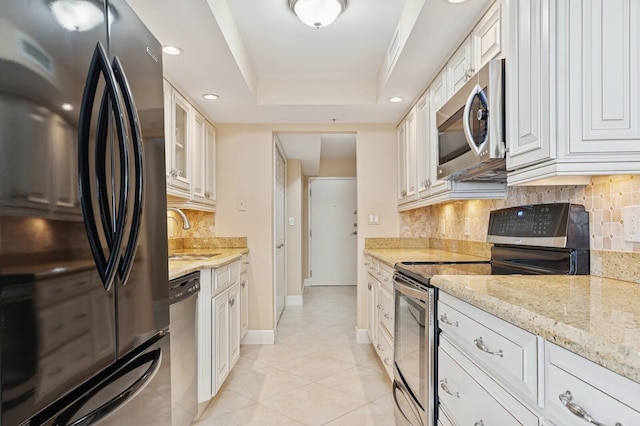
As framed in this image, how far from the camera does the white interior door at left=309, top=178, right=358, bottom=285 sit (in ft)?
21.1

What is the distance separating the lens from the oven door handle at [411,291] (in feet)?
5.16

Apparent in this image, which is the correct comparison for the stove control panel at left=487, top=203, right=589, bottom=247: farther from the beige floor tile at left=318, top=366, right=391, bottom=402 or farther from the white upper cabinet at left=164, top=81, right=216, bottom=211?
the white upper cabinet at left=164, top=81, right=216, bottom=211

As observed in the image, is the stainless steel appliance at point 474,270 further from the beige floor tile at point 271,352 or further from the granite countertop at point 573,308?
the beige floor tile at point 271,352

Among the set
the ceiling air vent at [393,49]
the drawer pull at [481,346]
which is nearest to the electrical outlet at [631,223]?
the drawer pull at [481,346]

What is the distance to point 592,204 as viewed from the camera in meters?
1.43

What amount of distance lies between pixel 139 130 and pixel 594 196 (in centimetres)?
165

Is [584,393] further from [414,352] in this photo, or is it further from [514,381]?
[414,352]

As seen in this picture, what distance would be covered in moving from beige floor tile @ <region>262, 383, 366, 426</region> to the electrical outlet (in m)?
1.72

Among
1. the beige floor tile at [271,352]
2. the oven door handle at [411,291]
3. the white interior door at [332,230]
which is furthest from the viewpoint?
the white interior door at [332,230]

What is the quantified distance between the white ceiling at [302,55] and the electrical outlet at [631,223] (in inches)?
40.7

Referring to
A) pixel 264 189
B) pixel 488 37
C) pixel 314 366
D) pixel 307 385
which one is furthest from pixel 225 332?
pixel 488 37

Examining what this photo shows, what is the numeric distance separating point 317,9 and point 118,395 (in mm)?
1855

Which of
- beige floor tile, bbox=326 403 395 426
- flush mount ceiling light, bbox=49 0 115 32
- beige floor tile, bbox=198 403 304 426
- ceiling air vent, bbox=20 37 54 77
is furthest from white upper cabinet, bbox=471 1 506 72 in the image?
beige floor tile, bbox=198 403 304 426

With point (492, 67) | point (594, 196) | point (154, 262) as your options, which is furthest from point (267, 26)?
point (594, 196)
